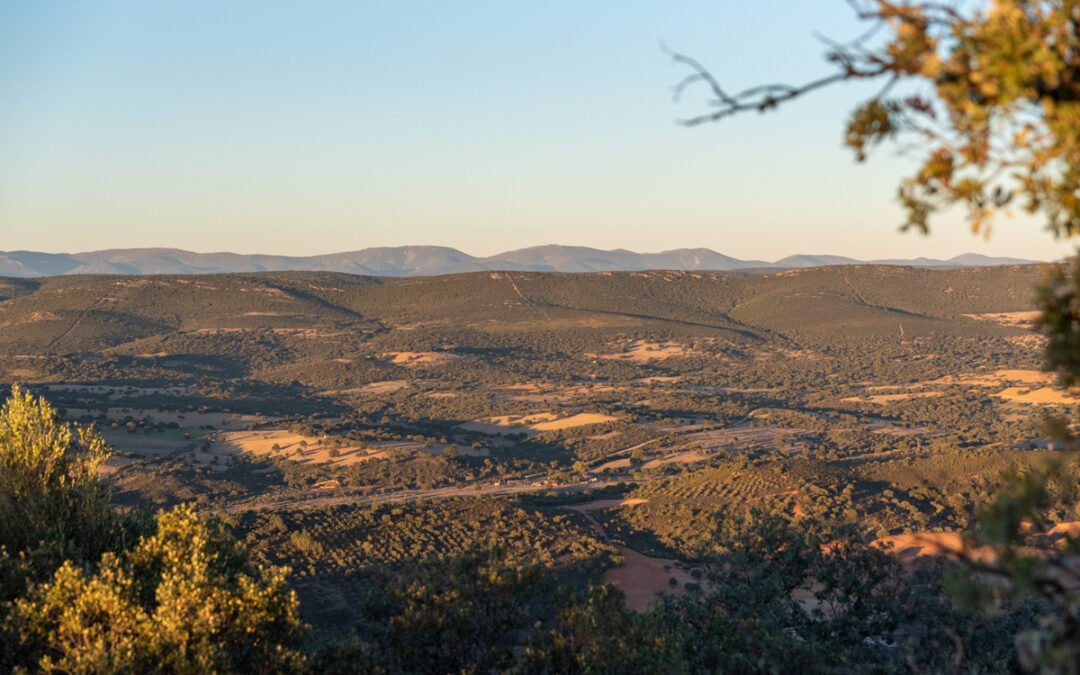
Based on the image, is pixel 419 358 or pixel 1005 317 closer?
pixel 419 358

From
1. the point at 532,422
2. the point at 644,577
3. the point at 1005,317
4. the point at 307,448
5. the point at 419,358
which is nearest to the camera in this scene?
the point at 644,577

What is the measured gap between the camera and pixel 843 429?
87375 millimetres

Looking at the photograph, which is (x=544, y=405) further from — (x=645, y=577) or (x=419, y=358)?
(x=645, y=577)

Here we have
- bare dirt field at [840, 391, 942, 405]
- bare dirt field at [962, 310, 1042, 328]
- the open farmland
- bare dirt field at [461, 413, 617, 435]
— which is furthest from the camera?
bare dirt field at [962, 310, 1042, 328]

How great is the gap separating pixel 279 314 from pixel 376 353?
38714mm

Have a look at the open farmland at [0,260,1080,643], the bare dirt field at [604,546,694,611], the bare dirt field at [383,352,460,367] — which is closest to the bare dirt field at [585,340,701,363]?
the open farmland at [0,260,1080,643]

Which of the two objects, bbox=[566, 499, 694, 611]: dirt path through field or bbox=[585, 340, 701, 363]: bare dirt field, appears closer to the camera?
bbox=[566, 499, 694, 611]: dirt path through field

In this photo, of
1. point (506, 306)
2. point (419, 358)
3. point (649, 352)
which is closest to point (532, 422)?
point (419, 358)

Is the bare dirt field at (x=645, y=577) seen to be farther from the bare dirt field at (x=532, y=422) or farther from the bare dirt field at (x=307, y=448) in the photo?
the bare dirt field at (x=532, y=422)

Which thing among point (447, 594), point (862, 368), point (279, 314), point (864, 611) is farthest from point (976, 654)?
point (279, 314)

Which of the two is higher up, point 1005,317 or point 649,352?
point 1005,317

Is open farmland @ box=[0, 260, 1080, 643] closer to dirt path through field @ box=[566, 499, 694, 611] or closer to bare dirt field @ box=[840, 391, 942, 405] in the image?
dirt path through field @ box=[566, 499, 694, 611]

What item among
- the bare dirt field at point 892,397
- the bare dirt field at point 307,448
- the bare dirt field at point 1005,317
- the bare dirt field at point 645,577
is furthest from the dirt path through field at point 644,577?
the bare dirt field at point 1005,317

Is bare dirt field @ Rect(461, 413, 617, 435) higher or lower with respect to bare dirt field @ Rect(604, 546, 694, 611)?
lower
